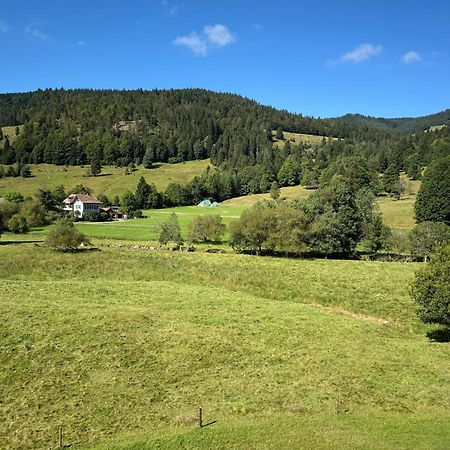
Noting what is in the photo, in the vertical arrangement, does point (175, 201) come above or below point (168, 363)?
above

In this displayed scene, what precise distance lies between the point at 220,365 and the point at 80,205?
117 metres

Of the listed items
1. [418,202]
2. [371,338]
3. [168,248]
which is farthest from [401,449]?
[418,202]

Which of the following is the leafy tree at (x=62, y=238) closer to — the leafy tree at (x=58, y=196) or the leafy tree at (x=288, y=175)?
the leafy tree at (x=58, y=196)

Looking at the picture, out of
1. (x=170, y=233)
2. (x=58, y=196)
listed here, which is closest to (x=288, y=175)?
(x=58, y=196)

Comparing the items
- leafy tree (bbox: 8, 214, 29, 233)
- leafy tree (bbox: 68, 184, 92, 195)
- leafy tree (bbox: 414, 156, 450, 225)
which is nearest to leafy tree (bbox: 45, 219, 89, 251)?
leafy tree (bbox: 8, 214, 29, 233)

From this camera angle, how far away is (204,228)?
86.5 metres

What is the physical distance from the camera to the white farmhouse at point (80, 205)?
449 ft

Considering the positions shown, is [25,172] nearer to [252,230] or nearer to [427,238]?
[252,230]

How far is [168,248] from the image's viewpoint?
80.5 meters

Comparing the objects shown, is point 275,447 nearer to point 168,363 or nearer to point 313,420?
point 313,420

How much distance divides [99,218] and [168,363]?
109756 mm

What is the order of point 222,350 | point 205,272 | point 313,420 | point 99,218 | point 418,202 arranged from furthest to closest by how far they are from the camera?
point 99,218 < point 418,202 < point 205,272 < point 222,350 < point 313,420

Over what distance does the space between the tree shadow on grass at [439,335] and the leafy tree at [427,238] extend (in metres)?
33.7

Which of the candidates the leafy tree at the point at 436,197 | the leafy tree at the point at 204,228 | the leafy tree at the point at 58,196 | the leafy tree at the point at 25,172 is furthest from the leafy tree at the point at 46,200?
the leafy tree at the point at 436,197
